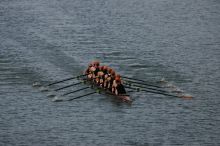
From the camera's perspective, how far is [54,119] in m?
37.3

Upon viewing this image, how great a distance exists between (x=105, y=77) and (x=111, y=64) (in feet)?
16.4

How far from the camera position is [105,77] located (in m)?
40.4

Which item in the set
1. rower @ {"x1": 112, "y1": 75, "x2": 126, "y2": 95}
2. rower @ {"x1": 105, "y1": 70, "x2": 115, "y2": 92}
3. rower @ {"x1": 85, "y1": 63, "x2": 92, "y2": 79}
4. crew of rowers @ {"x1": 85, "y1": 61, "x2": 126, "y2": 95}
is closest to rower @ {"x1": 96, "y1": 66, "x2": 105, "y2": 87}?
crew of rowers @ {"x1": 85, "y1": 61, "x2": 126, "y2": 95}

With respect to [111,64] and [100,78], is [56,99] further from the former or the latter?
[111,64]

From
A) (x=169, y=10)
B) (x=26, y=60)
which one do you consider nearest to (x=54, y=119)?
(x=26, y=60)

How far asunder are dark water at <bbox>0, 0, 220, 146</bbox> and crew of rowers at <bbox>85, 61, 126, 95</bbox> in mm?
808

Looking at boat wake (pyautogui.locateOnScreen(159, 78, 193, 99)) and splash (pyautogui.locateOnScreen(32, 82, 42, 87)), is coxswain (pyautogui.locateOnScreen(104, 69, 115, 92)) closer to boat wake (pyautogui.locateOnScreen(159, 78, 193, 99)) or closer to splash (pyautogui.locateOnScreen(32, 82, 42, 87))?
boat wake (pyautogui.locateOnScreen(159, 78, 193, 99))

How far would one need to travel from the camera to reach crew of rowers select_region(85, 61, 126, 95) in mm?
38938

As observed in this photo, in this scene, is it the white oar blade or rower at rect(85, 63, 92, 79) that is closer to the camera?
the white oar blade

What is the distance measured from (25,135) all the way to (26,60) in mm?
11492

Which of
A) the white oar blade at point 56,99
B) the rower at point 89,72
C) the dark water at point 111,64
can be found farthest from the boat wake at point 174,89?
the white oar blade at point 56,99

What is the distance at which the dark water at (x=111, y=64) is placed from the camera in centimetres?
3588

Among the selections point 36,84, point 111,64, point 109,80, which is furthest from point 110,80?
point 111,64

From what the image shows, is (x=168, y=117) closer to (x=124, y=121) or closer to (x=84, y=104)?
(x=124, y=121)
